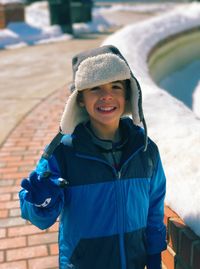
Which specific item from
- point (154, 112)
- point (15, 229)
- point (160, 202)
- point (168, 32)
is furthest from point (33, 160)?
point (168, 32)

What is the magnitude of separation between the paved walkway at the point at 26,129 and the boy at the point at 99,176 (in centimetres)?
100

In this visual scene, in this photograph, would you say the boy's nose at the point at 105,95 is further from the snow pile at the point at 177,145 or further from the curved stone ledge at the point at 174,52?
the curved stone ledge at the point at 174,52

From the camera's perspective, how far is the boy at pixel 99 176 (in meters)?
1.96

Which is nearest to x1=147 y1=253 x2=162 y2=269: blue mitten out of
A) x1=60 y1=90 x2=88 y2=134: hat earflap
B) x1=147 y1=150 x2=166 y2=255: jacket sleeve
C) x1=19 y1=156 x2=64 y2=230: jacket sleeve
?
x1=147 y1=150 x2=166 y2=255: jacket sleeve

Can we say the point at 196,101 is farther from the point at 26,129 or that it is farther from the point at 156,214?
the point at 156,214

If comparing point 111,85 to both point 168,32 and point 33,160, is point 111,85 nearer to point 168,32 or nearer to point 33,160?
point 33,160

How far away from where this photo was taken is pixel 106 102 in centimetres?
198

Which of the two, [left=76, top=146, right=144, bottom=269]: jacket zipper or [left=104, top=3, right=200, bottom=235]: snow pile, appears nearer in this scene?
[left=76, top=146, right=144, bottom=269]: jacket zipper

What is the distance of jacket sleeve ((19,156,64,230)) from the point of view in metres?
1.91

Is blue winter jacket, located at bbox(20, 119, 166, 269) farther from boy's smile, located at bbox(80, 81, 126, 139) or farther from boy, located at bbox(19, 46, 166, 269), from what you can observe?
boy's smile, located at bbox(80, 81, 126, 139)

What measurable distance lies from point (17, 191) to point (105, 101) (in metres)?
2.22

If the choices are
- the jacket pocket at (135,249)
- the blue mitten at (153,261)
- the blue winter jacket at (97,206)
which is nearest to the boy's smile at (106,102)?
the blue winter jacket at (97,206)

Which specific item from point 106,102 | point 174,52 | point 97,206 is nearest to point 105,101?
point 106,102

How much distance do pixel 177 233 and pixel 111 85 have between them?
0.84 metres
